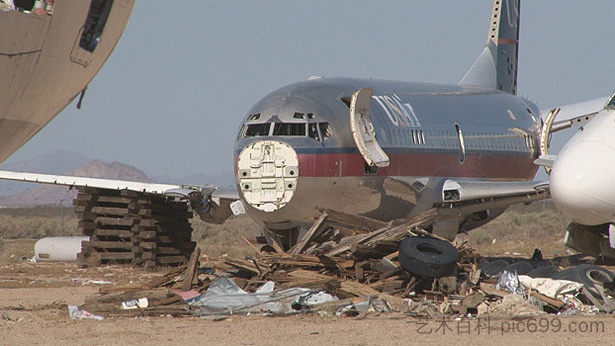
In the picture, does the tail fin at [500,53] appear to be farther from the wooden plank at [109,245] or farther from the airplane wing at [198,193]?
the wooden plank at [109,245]

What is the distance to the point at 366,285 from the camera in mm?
14062

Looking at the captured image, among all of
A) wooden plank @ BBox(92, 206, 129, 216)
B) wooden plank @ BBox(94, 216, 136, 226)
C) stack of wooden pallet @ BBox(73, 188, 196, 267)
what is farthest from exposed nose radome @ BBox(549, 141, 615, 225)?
wooden plank @ BBox(92, 206, 129, 216)

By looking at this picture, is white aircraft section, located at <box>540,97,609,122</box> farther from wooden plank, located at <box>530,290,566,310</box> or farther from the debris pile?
wooden plank, located at <box>530,290,566,310</box>

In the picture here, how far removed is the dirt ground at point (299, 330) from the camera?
10188 millimetres

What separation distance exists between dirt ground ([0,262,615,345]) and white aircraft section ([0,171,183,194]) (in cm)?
972

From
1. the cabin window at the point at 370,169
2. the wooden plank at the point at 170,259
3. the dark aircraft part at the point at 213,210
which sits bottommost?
the wooden plank at the point at 170,259

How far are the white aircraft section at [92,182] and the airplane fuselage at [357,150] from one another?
5276 mm

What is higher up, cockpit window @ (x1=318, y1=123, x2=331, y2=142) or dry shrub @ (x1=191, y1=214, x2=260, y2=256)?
cockpit window @ (x1=318, y1=123, x2=331, y2=142)

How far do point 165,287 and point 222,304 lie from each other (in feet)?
6.99

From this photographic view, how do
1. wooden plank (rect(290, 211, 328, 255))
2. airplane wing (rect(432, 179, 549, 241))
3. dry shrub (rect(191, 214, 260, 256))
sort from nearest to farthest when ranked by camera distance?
wooden plank (rect(290, 211, 328, 255)) < airplane wing (rect(432, 179, 549, 241)) < dry shrub (rect(191, 214, 260, 256))

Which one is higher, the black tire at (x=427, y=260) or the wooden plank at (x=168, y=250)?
the black tire at (x=427, y=260)

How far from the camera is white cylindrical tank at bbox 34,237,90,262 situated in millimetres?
27219

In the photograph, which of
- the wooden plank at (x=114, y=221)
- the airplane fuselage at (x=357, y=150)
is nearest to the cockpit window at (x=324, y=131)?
the airplane fuselage at (x=357, y=150)

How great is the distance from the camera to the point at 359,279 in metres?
14.5
